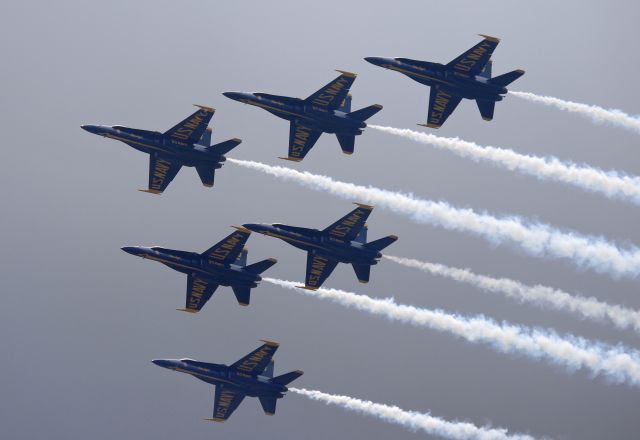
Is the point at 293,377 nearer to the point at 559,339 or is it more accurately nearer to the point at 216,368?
the point at 216,368

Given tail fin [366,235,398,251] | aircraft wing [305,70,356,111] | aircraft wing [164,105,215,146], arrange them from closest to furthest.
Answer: tail fin [366,235,398,251]
aircraft wing [305,70,356,111]
aircraft wing [164,105,215,146]

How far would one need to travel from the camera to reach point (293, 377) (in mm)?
77375

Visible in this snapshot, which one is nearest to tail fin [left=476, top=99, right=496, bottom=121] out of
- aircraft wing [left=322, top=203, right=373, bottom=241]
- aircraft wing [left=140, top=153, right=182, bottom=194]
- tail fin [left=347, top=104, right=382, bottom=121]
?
tail fin [left=347, top=104, right=382, bottom=121]

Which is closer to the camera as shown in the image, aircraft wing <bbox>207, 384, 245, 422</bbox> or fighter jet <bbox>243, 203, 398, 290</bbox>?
fighter jet <bbox>243, 203, 398, 290</bbox>

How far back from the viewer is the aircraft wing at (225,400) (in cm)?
8038

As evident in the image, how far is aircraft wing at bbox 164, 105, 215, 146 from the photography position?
253 feet

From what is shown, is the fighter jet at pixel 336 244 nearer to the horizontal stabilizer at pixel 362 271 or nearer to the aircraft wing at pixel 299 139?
the horizontal stabilizer at pixel 362 271

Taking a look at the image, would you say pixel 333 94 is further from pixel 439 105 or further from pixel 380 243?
pixel 380 243

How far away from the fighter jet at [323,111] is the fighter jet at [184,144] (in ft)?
10.8

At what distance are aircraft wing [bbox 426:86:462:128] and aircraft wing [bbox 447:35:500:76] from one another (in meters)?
2.30

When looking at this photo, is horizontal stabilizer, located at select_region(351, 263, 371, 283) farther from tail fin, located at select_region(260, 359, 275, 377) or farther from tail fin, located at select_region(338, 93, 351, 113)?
tail fin, located at select_region(338, 93, 351, 113)

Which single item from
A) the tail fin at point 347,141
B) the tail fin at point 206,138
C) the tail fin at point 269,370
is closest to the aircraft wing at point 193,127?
the tail fin at point 206,138

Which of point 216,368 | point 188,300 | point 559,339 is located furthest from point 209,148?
point 559,339

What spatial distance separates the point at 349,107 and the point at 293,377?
19.7 meters
